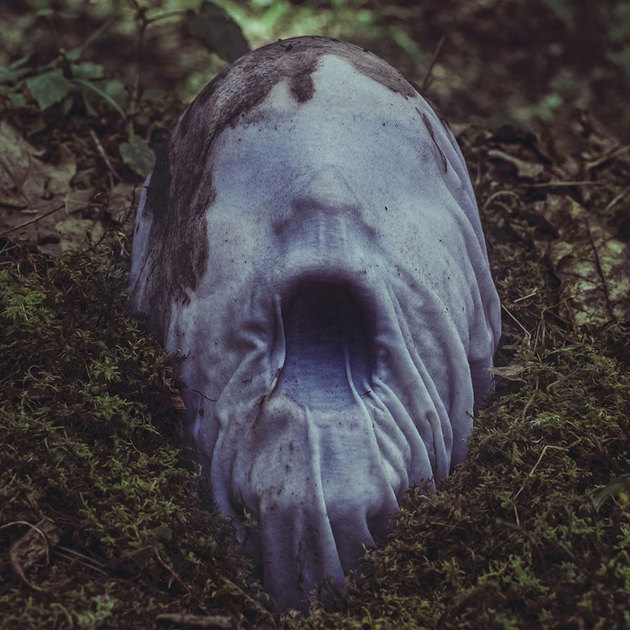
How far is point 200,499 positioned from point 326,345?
0.63 metres

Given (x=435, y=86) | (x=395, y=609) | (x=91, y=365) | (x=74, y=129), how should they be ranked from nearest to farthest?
1. (x=395, y=609)
2. (x=91, y=365)
3. (x=74, y=129)
4. (x=435, y=86)

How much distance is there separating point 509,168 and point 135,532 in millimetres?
2794

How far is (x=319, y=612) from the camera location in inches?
83.7

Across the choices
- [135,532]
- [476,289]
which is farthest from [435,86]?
[135,532]

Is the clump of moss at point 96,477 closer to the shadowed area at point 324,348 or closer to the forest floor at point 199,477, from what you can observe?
the forest floor at point 199,477

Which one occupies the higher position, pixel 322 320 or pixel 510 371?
pixel 322 320

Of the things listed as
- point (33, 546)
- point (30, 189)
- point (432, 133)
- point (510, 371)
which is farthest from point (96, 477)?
point (30, 189)

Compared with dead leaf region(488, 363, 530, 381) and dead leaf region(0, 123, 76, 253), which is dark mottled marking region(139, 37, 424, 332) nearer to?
dead leaf region(0, 123, 76, 253)

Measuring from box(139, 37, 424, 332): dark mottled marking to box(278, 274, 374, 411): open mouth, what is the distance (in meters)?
0.38

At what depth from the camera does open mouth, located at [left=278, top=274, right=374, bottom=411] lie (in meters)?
2.27

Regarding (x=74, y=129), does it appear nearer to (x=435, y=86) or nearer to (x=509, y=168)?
(x=509, y=168)

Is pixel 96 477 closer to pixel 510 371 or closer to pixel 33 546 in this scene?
pixel 33 546

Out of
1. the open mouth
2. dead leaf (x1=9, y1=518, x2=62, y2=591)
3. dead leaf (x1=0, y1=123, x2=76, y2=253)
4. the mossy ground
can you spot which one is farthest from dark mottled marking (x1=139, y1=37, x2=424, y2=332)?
dead leaf (x1=9, y1=518, x2=62, y2=591)

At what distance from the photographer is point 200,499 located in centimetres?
238
